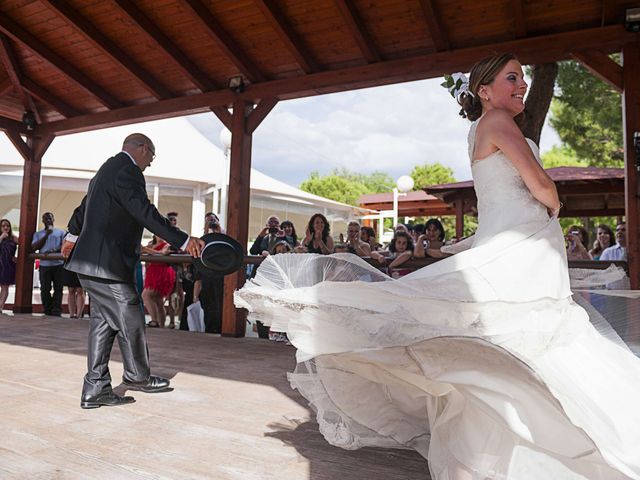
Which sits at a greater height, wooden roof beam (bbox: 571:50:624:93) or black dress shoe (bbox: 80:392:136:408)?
wooden roof beam (bbox: 571:50:624:93)

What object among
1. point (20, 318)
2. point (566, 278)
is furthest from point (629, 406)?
point (20, 318)

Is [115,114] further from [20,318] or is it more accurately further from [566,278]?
[566,278]

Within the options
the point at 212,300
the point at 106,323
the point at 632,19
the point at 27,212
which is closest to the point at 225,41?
the point at 212,300

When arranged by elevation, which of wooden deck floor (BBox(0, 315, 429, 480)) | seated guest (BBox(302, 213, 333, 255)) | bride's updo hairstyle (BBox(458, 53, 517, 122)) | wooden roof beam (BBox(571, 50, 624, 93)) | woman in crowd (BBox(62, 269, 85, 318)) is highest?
wooden roof beam (BBox(571, 50, 624, 93))

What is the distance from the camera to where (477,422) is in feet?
5.68

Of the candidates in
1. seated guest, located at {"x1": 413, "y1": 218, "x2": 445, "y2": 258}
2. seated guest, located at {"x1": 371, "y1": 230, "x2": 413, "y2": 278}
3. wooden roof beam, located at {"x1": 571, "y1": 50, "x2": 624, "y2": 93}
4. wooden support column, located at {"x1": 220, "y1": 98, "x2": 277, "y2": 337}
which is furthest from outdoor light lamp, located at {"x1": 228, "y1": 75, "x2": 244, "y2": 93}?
wooden roof beam, located at {"x1": 571, "y1": 50, "x2": 624, "y2": 93}

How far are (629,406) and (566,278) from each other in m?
0.44

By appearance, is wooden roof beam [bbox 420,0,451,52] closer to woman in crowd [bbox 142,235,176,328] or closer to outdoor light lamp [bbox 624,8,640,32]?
outdoor light lamp [bbox 624,8,640,32]

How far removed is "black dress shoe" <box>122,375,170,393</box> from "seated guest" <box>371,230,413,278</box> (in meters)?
2.28

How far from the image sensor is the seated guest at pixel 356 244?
5707 millimetres

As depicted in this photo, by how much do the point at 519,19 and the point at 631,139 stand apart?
55.3 inches

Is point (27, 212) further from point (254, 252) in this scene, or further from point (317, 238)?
point (317, 238)

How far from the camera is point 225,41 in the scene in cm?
592

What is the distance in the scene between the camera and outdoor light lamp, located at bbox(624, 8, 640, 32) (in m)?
4.48
